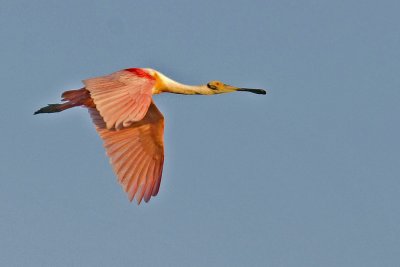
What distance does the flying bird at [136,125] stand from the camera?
1361 cm

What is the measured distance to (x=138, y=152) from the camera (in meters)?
15.8

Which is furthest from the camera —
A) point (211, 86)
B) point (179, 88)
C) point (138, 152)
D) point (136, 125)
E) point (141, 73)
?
point (211, 86)

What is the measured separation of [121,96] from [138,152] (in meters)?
2.93

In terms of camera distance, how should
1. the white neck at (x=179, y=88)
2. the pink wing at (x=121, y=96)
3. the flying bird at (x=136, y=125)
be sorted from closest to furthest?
the pink wing at (x=121, y=96), the flying bird at (x=136, y=125), the white neck at (x=179, y=88)

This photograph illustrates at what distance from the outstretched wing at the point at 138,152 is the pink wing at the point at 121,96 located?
1.61m

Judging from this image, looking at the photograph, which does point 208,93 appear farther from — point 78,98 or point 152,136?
point 78,98

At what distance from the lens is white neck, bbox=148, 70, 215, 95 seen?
1590cm

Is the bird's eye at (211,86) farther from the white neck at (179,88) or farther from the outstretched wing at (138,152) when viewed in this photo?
the outstretched wing at (138,152)

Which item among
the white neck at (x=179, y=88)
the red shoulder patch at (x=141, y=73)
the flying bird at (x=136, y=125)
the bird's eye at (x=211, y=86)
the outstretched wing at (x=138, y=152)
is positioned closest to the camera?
the flying bird at (x=136, y=125)

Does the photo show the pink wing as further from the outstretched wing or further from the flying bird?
the outstretched wing

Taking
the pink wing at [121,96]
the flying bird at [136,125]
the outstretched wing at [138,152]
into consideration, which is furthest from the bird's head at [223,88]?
the pink wing at [121,96]

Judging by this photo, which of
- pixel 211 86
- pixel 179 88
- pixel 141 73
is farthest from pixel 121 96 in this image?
pixel 211 86

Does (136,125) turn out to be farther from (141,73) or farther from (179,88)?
(141,73)

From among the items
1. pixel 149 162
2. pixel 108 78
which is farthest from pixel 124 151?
pixel 108 78
